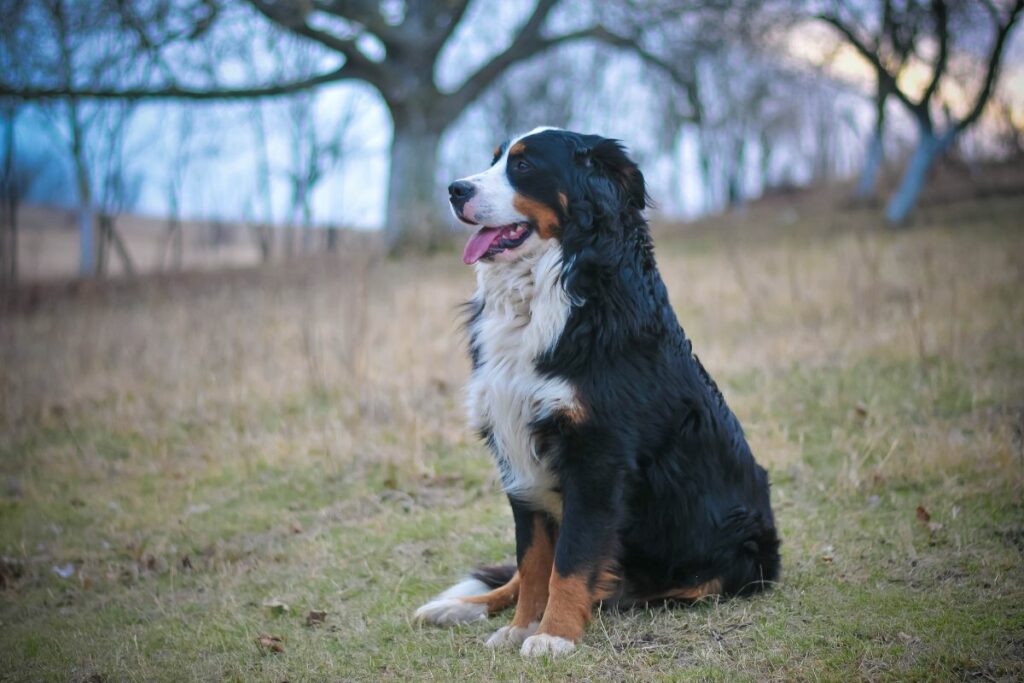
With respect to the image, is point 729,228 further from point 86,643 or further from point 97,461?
point 86,643

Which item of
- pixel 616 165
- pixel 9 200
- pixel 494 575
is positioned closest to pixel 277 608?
pixel 494 575

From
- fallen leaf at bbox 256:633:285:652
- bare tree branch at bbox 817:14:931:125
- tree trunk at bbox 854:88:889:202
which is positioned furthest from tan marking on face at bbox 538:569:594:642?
tree trunk at bbox 854:88:889:202

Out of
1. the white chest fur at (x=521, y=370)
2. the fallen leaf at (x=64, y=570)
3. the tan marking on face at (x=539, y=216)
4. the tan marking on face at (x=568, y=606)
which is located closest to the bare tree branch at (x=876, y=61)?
the tan marking on face at (x=539, y=216)

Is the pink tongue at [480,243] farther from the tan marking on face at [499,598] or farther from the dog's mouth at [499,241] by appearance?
the tan marking on face at [499,598]

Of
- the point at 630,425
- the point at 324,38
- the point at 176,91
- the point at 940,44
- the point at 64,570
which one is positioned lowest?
the point at 64,570

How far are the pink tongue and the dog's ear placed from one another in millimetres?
504

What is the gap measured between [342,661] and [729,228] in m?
20.0

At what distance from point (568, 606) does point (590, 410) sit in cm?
79

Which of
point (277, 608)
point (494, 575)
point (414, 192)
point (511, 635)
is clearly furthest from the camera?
point (414, 192)

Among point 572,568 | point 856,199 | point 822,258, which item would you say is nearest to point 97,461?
point 572,568

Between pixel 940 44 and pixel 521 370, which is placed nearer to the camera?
pixel 521 370

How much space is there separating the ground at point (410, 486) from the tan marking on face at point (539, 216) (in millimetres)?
1729

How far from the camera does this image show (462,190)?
381 cm

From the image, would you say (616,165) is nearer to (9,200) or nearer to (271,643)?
(271,643)
